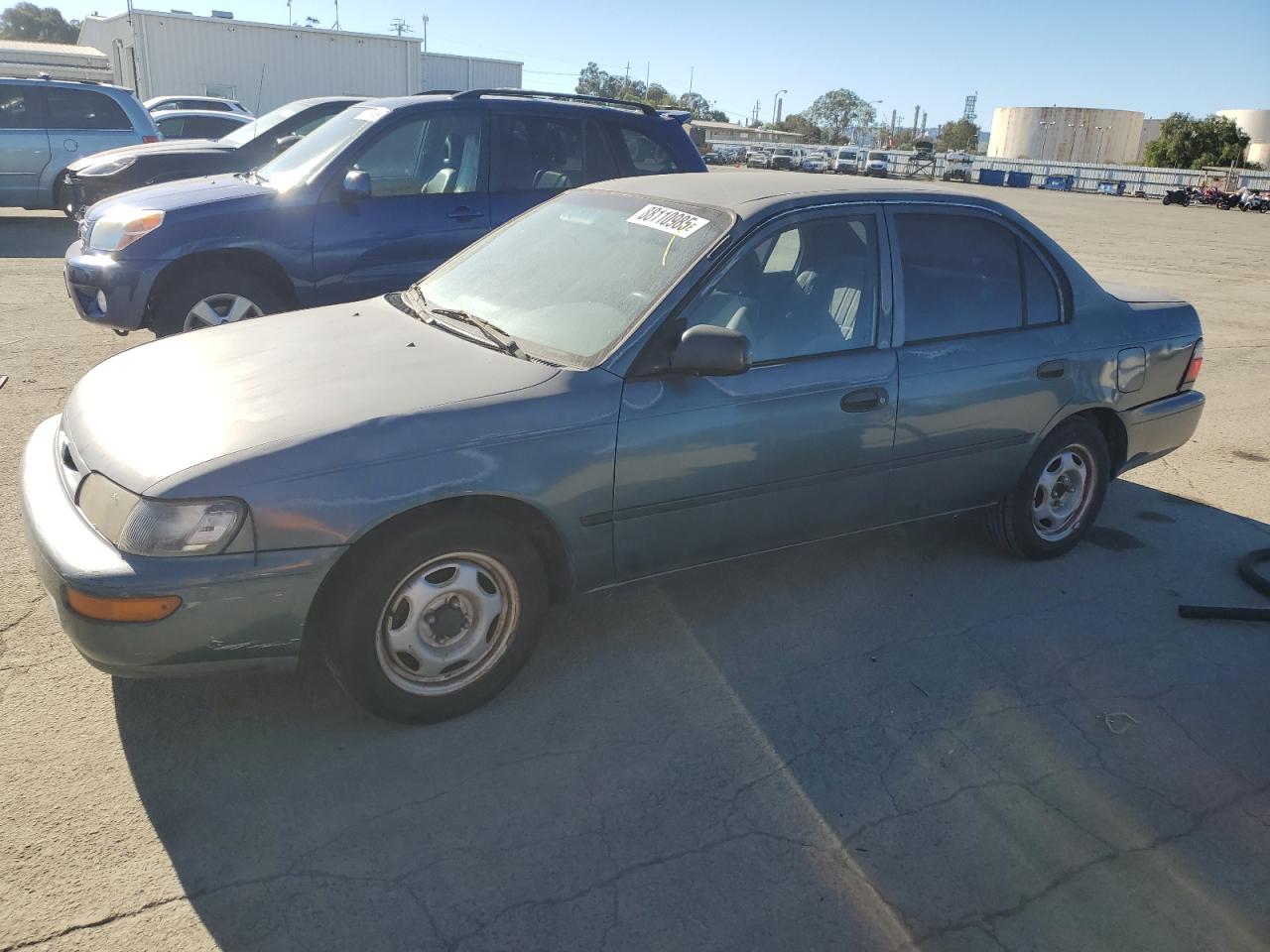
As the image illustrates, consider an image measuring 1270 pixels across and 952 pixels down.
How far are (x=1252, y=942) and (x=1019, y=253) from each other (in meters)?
2.82

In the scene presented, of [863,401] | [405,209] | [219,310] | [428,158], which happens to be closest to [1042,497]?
[863,401]

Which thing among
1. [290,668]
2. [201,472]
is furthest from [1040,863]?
[201,472]

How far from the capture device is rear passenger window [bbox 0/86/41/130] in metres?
13.4

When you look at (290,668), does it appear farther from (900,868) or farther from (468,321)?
(900,868)

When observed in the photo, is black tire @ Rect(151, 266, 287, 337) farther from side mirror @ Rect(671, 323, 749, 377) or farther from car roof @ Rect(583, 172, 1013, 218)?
side mirror @ Rect(671, 323, 749, 377)

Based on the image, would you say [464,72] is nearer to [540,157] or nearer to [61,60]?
[61,60]

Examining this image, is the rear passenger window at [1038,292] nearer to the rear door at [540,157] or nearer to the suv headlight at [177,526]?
the suv headlight at [177,526]

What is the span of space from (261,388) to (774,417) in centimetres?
172

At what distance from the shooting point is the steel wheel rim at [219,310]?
6.26m

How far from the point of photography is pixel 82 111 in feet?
45.4

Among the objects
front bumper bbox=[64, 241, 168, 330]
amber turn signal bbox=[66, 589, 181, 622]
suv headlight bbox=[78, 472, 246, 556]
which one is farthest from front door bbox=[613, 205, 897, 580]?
front bumper bbox=[64, 241, 168, 330]

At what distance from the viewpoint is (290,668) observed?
287 cm

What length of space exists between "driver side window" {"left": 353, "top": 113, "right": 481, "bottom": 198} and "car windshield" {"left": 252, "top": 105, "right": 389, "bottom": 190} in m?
0.18

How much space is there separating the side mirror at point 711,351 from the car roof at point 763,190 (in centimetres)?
62
